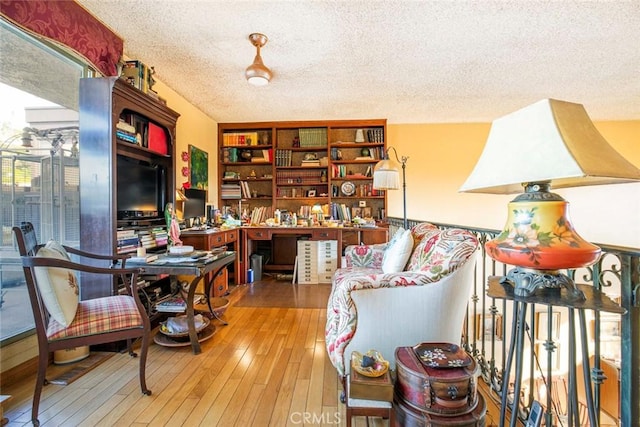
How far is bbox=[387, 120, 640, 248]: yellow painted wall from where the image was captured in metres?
4.61

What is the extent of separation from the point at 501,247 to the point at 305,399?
4.17 feet

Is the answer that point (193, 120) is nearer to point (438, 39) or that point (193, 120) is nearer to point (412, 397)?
point (438, 39)

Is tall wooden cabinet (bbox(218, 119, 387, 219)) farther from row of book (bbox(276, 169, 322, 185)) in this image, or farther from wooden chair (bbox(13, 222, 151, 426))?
wooden chair (bbox(13, 222, 151, 426))

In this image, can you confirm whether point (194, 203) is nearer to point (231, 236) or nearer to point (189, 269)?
point (231, 236)

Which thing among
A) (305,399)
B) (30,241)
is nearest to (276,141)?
(30,241)

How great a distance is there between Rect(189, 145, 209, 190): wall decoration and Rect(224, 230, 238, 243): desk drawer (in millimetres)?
751

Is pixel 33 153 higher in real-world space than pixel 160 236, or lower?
higher

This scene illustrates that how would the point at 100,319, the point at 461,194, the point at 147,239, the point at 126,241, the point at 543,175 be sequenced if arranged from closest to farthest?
1. the point at 543,175
2. the point at 100,319
3. the point at 126,241
4. the point at 147,239
5. the point at 461,194

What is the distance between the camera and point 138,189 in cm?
245

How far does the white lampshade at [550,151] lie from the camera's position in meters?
0.73

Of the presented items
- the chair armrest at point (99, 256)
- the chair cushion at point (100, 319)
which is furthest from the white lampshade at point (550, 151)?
the chair armrest at point (99, 256)

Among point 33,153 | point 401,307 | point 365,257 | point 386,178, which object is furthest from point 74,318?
point 386,178

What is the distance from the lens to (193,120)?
146 inches
